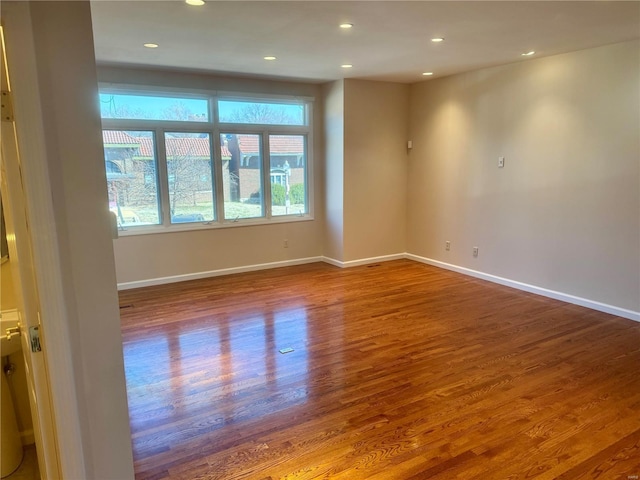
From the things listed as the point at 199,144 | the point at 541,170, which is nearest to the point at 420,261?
the point at 541,170

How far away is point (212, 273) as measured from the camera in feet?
18.7

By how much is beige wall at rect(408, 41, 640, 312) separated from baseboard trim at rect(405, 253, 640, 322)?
5cm

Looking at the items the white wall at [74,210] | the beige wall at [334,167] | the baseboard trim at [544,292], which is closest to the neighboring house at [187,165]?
the beige wall at [334,167]

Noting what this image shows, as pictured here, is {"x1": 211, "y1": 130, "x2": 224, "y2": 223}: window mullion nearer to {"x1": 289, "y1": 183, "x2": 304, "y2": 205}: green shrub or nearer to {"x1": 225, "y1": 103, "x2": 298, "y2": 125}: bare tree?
{"x1": 225, "y1": 103, "x2": 298, "y2": 125}: bare tree

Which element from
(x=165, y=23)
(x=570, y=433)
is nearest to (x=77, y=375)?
(x=570, y=433)

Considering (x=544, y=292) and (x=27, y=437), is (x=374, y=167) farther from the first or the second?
(x=27, y=437)

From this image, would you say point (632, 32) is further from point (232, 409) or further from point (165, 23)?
point (232, 409)

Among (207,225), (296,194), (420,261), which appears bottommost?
(420,261)

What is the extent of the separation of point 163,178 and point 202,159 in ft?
1.83

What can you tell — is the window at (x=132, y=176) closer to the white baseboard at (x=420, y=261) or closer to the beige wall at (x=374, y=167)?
the white baseboard at (x=420, y=261)

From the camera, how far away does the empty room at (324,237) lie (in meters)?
1.34

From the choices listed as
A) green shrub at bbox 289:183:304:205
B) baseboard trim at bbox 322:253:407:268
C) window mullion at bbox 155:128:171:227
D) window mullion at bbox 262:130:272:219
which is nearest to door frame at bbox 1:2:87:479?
window mullion at bbox 155:128:171:227

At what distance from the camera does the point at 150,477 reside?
2072 millimetres

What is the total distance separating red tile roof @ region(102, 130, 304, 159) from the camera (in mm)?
4957
